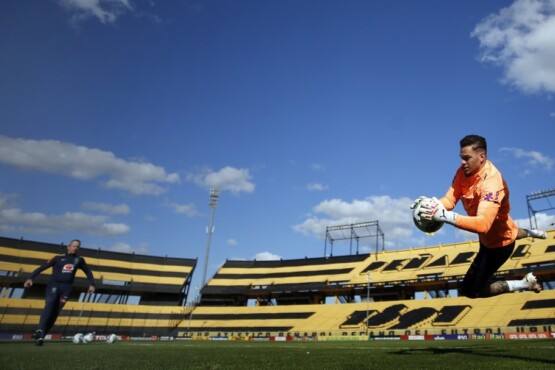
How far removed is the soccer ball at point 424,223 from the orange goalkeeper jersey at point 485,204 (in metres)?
0.39

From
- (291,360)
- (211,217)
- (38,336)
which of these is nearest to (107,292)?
(211,217)

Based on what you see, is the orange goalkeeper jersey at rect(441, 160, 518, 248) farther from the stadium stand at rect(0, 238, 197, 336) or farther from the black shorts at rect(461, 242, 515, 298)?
the stadium stand at rect(0, 238, 197, 336)

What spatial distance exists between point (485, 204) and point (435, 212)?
0.70 meters

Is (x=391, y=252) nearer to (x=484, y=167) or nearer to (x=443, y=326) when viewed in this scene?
(x=443, y=326)

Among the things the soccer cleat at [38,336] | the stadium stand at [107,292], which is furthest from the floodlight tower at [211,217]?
the soccer cleat at [38,336]

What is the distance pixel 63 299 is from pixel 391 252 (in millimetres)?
62724

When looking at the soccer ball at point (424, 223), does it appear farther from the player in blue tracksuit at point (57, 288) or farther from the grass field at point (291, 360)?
the player in blue tracksuit at point (57, 288)

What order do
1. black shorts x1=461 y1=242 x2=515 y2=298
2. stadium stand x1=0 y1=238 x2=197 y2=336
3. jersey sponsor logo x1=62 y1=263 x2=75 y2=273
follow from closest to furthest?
1. black shorts x1=461 y1=242 x2=515 y2=298
2. jersey sponsor logo x1=62 y1=263 x2=75 y2=273
3. stadium stand x1=0 y1=238 x2=197 y2=336

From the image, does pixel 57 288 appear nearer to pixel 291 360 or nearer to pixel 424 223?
pixel 291 360

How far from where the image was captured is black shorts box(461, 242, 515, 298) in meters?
6.18

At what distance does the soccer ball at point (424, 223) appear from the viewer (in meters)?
5.16

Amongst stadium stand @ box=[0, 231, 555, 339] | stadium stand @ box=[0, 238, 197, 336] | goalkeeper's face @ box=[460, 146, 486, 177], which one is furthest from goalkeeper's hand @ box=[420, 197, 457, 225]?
stadium stand @ box=[0, 238, 197, 336]

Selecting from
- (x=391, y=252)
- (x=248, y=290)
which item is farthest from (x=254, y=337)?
(x=391, y=252)

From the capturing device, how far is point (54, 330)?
169 ft
